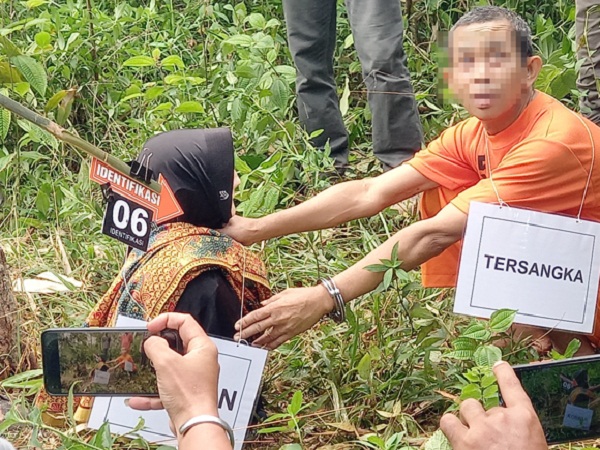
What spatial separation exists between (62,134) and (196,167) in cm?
59

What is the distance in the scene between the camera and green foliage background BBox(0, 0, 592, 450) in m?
2.56

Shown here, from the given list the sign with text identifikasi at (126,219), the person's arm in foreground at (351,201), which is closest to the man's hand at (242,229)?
the person's arm in foreground at (351,201)

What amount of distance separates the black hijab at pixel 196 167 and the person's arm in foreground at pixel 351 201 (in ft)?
1.07

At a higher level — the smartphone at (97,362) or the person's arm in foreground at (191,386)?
the person's arm in foreground at (191,386)

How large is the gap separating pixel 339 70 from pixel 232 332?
108 inches

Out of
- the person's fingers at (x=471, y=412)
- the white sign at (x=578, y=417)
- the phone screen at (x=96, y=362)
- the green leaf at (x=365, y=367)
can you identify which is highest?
the person's fingers at (x=471, y=412)

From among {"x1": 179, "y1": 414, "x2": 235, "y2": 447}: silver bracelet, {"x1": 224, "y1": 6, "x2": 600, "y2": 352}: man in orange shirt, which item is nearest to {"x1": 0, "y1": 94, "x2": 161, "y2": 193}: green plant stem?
{"x1": 224, "y1": 6, "x2": 600, "y2": 352}: man in orange shirt

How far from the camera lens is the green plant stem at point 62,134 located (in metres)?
1.80

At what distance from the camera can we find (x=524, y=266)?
7.74 feet

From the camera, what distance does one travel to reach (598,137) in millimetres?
2553

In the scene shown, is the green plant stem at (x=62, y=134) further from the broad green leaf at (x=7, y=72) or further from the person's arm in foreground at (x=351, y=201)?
the broad green leaf at (x=7, y=72)

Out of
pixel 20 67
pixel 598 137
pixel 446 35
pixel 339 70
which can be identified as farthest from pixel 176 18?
pixel 598 137

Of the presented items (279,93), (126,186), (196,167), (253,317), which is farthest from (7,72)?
(253,317)

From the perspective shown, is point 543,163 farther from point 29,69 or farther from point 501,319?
point 29,69
